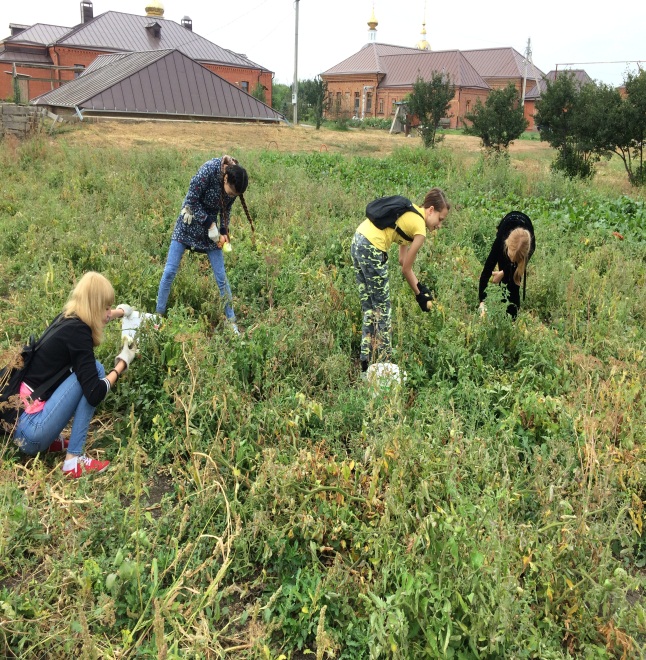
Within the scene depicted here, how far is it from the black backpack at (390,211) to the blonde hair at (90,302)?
1.85m

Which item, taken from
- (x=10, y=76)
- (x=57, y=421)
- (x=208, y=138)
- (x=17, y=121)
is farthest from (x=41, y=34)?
(x=57, y=421)

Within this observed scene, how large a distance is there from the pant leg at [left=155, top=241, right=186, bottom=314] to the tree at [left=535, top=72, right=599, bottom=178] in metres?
11.3

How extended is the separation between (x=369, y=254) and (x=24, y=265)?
3927 millimetres

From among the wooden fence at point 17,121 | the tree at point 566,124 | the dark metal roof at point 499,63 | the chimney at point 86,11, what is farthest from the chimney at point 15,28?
the tree at point 566,124

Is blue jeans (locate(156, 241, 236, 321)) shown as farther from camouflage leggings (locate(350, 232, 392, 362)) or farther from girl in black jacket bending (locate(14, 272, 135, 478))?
girl in black jacket bending (locate(14, 272, 135, 478))

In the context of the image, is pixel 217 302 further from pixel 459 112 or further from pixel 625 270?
pixel 459 112

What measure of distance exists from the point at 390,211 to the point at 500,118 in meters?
14.8

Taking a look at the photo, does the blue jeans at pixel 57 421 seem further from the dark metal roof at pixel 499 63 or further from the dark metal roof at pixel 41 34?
the dark metal roof at pixel 499 63

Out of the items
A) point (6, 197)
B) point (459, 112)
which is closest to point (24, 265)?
point (6, 197)

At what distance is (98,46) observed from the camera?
40281 mm

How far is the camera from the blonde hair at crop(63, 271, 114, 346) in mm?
3449

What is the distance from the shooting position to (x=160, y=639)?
2.01 meters

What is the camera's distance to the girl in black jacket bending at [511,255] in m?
4.66

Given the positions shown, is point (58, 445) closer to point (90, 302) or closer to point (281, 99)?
point (90, 302)
